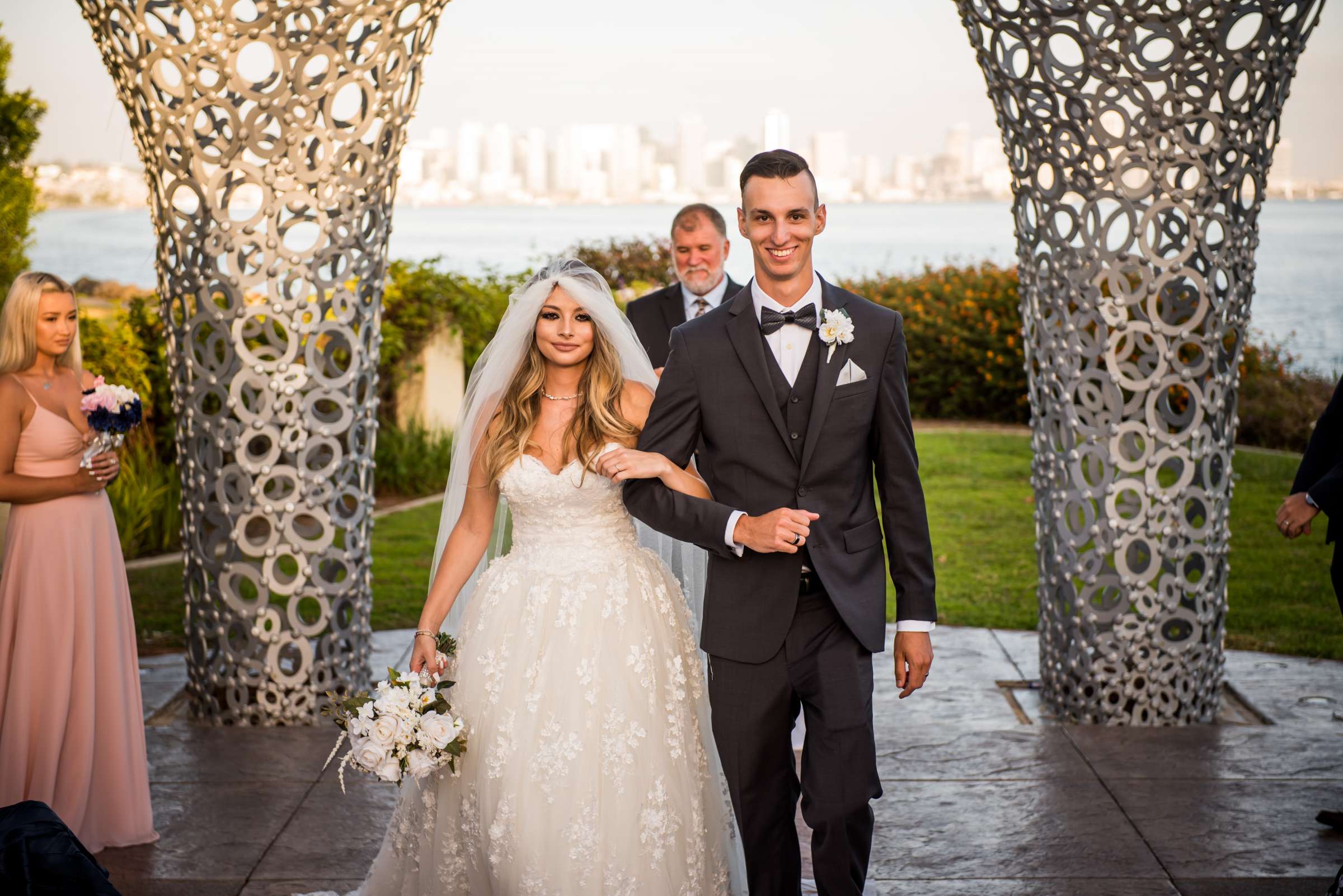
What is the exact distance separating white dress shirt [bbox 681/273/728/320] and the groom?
294 centimetres

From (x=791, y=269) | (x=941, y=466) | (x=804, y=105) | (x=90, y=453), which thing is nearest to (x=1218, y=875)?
(x=791, y=269)

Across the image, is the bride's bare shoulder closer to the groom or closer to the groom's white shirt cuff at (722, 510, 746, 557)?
the groom

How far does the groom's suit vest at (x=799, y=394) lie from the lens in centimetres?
345

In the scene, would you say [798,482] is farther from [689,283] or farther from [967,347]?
[967,347]

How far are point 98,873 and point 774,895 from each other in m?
1.76

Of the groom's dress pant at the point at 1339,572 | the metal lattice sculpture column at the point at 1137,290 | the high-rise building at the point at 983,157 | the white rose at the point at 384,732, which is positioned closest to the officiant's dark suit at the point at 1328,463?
the groom's dress pant at the point at 1339,572

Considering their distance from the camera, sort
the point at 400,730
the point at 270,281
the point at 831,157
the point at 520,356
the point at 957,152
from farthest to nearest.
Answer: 1. the point at 957,152
2. the point at 831,157
3. the point at 270,281
4. the point at 520,356
5. the point at 400,730

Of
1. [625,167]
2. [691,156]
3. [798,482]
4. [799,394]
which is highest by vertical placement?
[691,156]

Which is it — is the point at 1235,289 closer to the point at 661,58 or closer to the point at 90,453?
the point at 90,453

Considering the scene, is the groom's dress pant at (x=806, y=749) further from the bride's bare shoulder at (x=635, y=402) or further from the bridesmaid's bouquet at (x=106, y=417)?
the bridesmaid's bouquet at (x=106, y=417)

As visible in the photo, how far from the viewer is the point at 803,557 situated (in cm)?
348

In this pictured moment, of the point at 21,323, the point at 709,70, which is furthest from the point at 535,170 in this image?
the point at 21,323

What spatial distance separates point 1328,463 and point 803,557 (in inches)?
90.6

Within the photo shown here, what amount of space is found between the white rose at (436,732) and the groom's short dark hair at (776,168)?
65.9 inches
